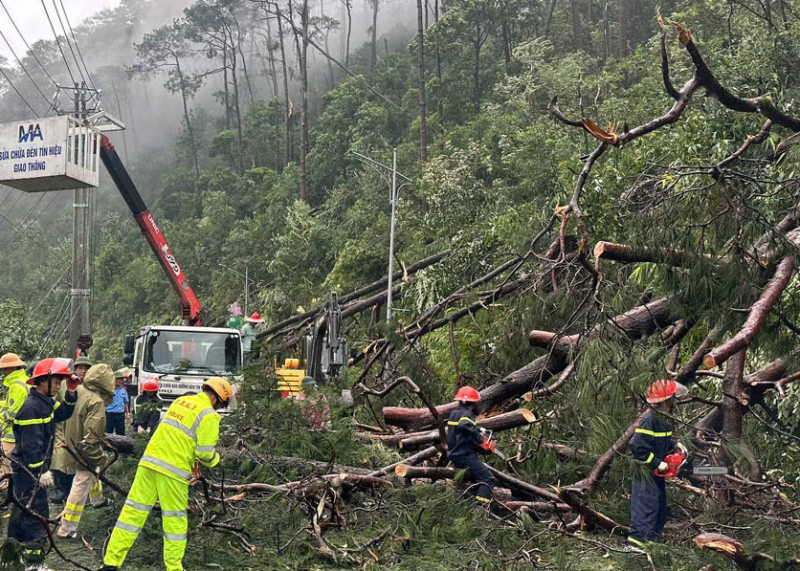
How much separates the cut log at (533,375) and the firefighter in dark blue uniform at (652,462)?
57 centimetres

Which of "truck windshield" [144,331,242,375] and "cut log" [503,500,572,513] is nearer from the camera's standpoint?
"cut log" [503,500,572,513]

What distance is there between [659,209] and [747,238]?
2.14 feet

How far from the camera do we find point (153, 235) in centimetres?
1894

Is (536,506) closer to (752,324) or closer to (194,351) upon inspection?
(752,324)

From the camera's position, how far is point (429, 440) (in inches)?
329

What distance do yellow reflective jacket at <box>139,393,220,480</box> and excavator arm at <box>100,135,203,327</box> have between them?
12427 mm

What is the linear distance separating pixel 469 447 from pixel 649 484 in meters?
1.70

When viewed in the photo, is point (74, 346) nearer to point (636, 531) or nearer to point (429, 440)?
point (429, 440)

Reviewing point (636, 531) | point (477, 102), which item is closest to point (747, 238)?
point (636, 531)

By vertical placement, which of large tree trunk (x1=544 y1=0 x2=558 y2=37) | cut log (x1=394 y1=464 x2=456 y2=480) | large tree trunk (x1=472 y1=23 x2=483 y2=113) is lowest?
cut log (x1=394 y1=464 x2=456 y2=480)

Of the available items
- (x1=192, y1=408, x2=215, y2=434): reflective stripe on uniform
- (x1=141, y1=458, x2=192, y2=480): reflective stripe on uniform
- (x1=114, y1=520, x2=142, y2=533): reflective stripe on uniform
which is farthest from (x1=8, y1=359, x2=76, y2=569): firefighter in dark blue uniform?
(x1=192, y1=408, x2=215, y2=434): reflective stripe on uniform

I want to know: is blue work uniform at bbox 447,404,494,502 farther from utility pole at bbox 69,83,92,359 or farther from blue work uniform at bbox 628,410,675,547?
utility pole at bbox 69,83,92,359

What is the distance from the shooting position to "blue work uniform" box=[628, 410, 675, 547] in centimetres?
657

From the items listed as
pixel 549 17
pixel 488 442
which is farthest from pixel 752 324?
pixel 549 17
